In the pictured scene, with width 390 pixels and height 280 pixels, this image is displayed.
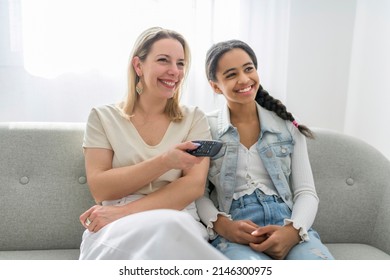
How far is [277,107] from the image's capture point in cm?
125

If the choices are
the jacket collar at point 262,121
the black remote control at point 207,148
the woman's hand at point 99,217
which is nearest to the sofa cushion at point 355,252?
the jacket collar at point 262,121

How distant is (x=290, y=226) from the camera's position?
1.06 meters

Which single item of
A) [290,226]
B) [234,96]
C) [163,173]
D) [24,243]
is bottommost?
[24,243]

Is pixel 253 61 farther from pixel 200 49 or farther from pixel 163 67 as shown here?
pixel 200 49

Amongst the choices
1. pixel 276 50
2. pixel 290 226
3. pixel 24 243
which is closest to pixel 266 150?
pixel 290 226

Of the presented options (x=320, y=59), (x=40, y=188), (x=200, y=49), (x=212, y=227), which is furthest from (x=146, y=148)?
(x=320, y=59)

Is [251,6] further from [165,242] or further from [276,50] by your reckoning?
[165,242]

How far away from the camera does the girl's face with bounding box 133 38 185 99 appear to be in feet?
3.68

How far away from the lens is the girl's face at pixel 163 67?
3.68ft

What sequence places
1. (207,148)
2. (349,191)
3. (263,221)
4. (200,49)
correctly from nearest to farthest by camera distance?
1. (207,148)
2. (263,221)
3. (349,191)
4. (200,49)

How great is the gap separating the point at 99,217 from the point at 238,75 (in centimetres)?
54

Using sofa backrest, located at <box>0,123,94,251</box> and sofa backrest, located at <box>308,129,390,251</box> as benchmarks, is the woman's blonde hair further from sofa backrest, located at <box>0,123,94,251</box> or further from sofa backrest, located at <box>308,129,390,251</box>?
sofa backrest, located at <box>308,129,390,251</box>

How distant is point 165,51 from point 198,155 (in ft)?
1.06

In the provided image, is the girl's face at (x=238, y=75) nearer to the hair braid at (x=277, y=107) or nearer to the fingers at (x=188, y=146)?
the hair braid at (x=277, y=107)
